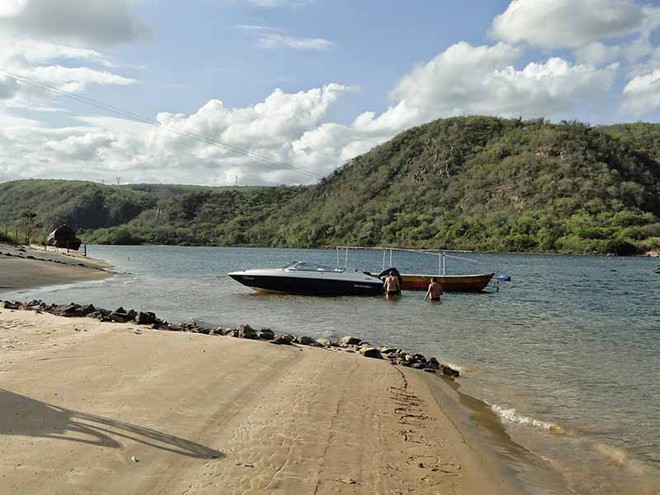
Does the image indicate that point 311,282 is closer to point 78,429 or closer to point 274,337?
point 274,337

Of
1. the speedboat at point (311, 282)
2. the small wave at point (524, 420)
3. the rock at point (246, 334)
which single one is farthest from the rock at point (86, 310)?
the speedboat at point (311, 282)

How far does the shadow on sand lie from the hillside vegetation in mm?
107608

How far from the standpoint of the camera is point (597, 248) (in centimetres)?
11469

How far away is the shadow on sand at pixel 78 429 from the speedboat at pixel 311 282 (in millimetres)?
27541

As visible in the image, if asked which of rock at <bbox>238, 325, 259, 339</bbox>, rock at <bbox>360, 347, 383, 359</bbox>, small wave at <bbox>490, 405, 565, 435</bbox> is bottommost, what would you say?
small wave at <bbox>490, 405, 565, 435</bbox>

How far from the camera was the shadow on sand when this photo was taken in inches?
254

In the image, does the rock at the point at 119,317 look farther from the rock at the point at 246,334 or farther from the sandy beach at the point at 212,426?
the sandy beach at the point at 212,426

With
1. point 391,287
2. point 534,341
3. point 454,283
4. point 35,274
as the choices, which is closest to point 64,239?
point 35,274

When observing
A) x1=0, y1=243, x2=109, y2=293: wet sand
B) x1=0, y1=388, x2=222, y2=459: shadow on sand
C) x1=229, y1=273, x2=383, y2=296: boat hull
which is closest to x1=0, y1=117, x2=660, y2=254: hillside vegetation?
x1=0, y1=243, x2=109, y2=293: wet sand

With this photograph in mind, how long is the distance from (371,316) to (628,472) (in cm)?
1834

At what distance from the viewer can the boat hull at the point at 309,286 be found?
114 ft

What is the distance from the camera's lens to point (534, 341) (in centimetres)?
1914

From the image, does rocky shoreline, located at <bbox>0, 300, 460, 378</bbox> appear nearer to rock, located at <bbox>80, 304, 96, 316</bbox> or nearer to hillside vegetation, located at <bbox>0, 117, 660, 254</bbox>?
rock, located at <bbox>80, 304, 96, 316</bbox>

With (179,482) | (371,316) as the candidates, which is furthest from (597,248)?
(179,482)
